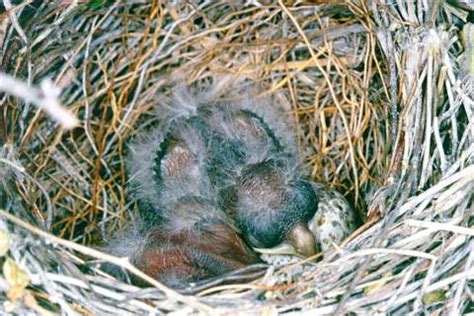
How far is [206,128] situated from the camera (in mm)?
1795

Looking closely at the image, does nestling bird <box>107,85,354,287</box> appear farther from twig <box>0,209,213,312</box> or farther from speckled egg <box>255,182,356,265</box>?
twig <box>0,209,213,312</box>

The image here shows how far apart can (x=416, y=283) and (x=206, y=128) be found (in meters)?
0.70

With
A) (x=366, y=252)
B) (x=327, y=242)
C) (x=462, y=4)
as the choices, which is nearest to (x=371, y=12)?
(x=462, y=4)

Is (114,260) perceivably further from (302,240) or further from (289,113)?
(289,113)

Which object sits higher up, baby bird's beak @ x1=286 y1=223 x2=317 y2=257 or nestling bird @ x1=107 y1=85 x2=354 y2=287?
nestling bird @ x1=107 y1=85 x2=354 y2=287

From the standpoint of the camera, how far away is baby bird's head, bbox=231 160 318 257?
1625 mm

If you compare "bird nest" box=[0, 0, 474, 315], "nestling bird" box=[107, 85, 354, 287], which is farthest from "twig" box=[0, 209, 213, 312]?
"nestling bird" box=[107, 85, 354, 287]

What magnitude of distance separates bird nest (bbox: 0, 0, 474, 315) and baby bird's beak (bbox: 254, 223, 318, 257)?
0.03 m

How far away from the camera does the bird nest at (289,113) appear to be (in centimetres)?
129

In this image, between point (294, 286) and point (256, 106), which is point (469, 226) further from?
point (256, 106)

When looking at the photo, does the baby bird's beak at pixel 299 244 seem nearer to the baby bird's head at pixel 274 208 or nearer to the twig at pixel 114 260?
the baby bird's head at pixel 274 208

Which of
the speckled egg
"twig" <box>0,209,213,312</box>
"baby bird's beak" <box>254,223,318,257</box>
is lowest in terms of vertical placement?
"twig" <box>0,209,213,312</box>

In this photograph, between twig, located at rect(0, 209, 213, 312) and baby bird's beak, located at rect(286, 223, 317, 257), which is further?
baby bird's beak, located at rect(286, 223, 317, 257)

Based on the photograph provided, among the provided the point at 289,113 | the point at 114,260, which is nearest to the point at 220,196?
the point at 289,113
